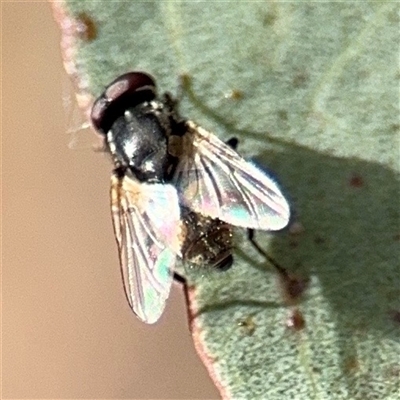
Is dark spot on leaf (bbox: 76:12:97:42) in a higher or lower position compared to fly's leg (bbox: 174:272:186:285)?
higher

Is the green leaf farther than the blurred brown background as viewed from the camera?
No

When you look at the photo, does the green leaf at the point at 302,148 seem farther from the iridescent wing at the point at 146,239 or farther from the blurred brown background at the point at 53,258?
the blurred brown background at the point at 53,258

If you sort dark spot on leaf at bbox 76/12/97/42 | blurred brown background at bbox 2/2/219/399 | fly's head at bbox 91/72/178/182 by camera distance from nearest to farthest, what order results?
dark spot on leaf at bbox 76/12/97/42 < fly's head at bbox 91/72/178/182 < blurred brown background at bbox 2/2/219/399

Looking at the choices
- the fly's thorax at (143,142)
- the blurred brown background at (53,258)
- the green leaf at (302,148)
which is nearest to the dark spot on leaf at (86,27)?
the green leaf at (302,148)

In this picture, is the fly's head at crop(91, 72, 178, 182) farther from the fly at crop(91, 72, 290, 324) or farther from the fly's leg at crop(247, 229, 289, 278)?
the fly's leg at crop(247, 229, 289, 278)

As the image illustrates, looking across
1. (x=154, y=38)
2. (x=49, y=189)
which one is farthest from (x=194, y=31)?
(x=49, y=189)

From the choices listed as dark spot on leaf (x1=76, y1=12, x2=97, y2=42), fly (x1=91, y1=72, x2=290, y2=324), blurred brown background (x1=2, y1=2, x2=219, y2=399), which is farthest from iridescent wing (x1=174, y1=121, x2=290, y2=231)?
blurred brown background (x1=2, y1=2, x2=219, y2=399)

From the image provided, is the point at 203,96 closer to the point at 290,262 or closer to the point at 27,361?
the point at 290,262
